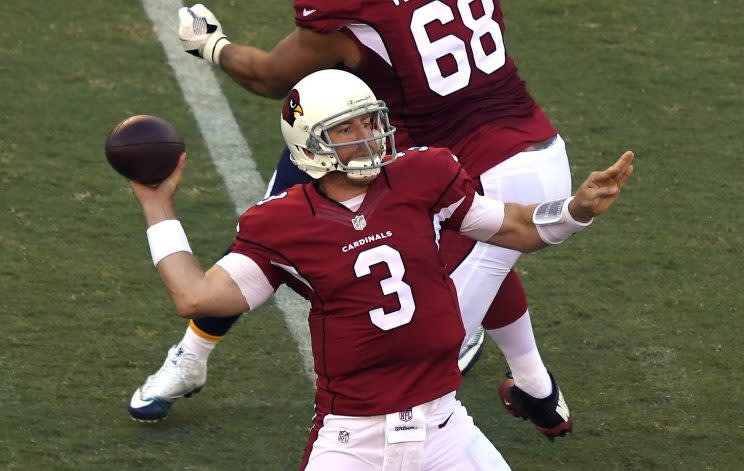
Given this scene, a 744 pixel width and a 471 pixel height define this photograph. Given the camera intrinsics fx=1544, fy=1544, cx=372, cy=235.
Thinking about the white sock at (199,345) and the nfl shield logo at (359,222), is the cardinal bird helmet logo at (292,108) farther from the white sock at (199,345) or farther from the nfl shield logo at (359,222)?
the white sock at (199,345)

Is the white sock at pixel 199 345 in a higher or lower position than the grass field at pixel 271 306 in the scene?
higher

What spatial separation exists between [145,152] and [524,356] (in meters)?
1.74

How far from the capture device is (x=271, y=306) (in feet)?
19.3

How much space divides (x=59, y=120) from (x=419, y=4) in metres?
2.86

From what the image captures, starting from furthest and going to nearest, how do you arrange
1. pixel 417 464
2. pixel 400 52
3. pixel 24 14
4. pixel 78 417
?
1. pixel 24 14
2. pixel 78 417
3. pixel 400 52
4. pixel 417 464

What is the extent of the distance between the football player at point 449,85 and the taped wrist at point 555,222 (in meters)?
0.52

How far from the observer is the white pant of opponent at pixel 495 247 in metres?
4.72

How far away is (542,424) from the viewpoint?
513 cm

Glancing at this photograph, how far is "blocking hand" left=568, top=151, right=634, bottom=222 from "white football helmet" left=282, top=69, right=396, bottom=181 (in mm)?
517

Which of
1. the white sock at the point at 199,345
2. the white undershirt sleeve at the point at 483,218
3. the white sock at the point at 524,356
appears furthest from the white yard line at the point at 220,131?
the white undershirt sleeve at the point at 483,218

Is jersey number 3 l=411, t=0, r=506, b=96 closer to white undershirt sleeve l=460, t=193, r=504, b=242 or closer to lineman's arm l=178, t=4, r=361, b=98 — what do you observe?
lineman's arm l=178, t=4, r=361, b=98

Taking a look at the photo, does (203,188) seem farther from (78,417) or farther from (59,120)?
(78,417)

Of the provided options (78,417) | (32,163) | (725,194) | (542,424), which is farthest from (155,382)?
(725,194)

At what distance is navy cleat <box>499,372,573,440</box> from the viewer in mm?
5113
